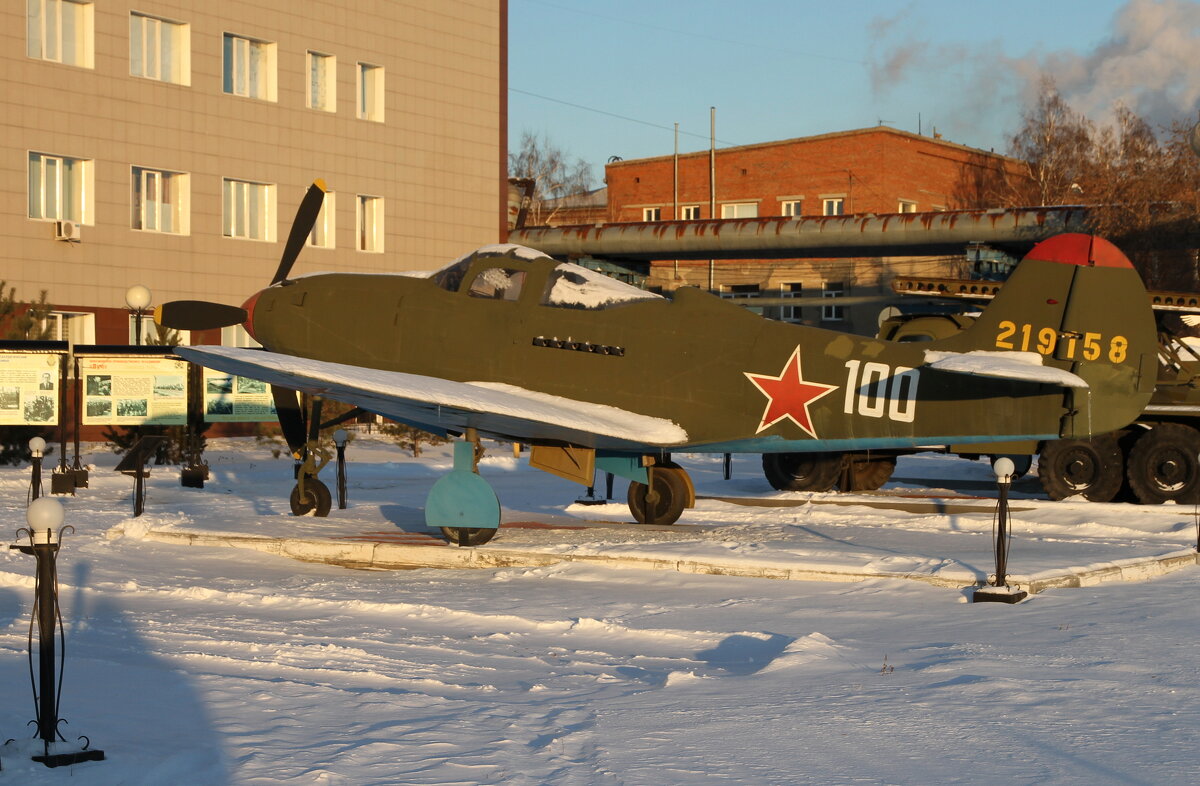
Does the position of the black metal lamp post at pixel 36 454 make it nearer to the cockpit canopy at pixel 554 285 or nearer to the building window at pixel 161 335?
the building window at pixel 161 335

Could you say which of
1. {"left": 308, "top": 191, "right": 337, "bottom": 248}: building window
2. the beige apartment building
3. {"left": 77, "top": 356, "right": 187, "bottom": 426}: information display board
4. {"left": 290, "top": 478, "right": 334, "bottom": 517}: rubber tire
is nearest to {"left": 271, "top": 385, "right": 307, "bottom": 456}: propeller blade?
{"left": 290, "top": 478, "right": 334, "bottom": 517}: rubber tire

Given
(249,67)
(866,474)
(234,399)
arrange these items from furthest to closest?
(249,67) < (234,399) < (866,474)

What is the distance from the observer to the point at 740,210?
64.4m

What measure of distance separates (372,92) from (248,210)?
244 inches

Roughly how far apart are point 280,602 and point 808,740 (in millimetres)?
5561

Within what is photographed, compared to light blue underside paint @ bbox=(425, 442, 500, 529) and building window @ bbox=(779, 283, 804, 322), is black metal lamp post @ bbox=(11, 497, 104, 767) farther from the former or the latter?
building window @ bbox=(779, 283, 804, 322)

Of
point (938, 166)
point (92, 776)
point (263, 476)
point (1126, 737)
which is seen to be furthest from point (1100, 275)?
point (938, 166)

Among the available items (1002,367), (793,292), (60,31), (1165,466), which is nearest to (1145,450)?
(1165,466)

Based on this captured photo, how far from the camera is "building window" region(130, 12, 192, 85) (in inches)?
1350

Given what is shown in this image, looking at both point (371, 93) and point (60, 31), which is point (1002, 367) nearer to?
point (60, 31)

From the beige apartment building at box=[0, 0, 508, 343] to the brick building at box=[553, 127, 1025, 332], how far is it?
55.8 feet

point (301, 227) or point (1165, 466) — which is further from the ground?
point (301, 227)

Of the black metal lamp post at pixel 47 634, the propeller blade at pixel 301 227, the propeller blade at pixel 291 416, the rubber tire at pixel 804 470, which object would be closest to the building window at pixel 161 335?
the propeller blade at pixel 301 227

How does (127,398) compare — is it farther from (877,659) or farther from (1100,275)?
(877,659)
